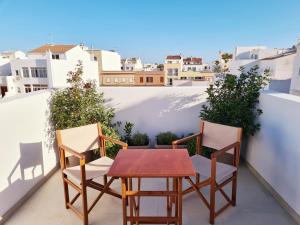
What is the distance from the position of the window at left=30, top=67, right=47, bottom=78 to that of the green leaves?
23.9 m

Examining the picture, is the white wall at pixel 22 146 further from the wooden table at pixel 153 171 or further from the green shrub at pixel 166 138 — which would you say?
the green shrub at pixel 166 138

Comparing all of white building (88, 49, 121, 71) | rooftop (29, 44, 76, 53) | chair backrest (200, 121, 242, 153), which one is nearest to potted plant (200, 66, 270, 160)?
chair backrest (200, 121, 242, 153)

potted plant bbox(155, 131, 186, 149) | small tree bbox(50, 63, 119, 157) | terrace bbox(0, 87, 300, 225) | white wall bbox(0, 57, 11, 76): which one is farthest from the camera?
white wall bbox(0, 57, 11, 76)

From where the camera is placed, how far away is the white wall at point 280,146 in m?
2.24

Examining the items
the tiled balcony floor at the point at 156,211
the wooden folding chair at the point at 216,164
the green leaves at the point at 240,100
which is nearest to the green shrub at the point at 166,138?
the green leaves at the point at 240,100

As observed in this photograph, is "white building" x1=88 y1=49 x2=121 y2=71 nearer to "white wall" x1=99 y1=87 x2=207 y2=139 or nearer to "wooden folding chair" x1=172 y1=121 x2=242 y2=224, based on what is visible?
"white wall" x1=99 y1=87 x2=207 y2=139

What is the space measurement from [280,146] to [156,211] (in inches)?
67.1

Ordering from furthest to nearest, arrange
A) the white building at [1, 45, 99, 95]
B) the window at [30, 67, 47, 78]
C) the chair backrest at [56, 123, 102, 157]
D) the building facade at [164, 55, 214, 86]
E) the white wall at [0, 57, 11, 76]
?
the building facade at [164, 55, 214, 86] → the white wall at [0, 57, 11, 76] → the window at [30, 67, 47, 78] → the white building at [1, 45, 99, 95] → the chair backrest at [56, 123, 102, 157]

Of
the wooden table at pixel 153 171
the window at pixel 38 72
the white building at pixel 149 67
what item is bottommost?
the wooden table at pixel 153 171

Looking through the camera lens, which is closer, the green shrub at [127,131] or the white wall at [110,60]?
the green shrub at [127,131]

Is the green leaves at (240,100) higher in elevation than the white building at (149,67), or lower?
lower

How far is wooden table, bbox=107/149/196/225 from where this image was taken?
5.65 feet

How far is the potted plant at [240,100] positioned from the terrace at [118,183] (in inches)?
8.0

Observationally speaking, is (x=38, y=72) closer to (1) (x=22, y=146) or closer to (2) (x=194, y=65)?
(1) (x=22, y=146)
